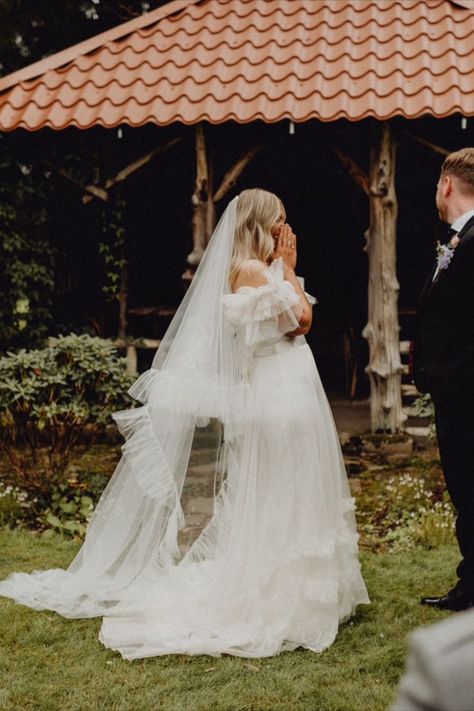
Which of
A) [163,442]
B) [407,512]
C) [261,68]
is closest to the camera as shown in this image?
[163,442]

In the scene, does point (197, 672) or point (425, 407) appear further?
point (425, 407)

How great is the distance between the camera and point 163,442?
4391 millimetres

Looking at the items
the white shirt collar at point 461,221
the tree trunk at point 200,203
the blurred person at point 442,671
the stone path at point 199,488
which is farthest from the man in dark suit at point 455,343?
the tree trunk at point 200,203

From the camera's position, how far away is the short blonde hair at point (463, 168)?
12.9ft

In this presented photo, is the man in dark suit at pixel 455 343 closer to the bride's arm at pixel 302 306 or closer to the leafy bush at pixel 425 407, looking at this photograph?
the bride's arm at pixel 302 306

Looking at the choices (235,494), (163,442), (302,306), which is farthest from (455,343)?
(163,442)

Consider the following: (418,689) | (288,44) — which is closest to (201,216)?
(288,44)

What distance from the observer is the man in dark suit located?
3.91 metres

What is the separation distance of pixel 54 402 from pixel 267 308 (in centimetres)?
297

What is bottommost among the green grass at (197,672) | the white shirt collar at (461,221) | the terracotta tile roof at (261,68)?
the green grass at (197,672)

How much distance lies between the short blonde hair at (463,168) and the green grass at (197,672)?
86.7 inches

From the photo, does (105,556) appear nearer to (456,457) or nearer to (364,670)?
(364,670)

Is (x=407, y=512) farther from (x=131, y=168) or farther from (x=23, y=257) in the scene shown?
(x=23, y=257)

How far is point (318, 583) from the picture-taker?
4020 mm
